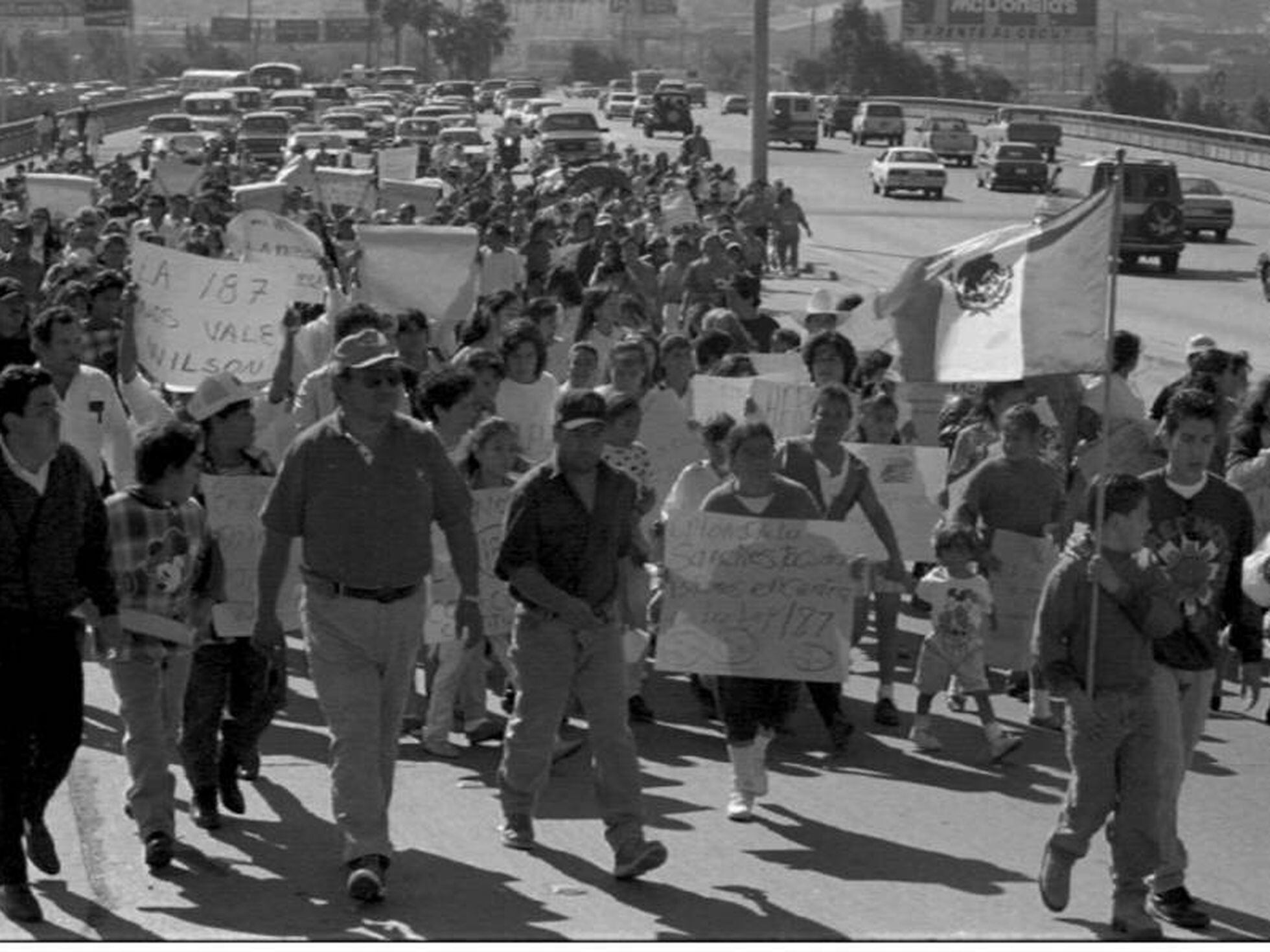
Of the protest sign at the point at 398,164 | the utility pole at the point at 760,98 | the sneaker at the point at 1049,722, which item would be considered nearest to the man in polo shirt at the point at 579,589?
the sneaker at the point at 1049,722

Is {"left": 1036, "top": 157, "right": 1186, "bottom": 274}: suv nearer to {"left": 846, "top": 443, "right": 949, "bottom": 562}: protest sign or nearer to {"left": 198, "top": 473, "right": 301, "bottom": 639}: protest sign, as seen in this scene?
{"left": 846, "top": 443, "right": 949, "bottom": 562}: protest sign

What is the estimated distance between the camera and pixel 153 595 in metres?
9.57

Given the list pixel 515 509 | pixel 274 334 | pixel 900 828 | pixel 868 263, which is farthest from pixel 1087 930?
pixel 868 263

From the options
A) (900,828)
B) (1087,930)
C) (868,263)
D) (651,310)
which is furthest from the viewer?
(868,263)

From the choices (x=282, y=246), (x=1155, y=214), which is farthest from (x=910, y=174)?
(x=282, y=246)

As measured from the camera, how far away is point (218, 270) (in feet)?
48.8

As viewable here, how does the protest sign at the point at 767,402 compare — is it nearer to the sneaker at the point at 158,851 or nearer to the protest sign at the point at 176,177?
the sneaker at the point at 158,851

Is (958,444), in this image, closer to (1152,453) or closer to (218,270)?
(1152,453)

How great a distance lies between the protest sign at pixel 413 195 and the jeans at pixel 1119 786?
22538 millimetres

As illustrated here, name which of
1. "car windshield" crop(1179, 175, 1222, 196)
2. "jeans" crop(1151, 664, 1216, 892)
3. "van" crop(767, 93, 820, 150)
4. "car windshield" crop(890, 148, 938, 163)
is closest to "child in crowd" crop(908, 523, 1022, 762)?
"jeans" crop(1151, 664, 1216, 892)

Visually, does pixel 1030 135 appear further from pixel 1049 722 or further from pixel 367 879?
pixel 367 879

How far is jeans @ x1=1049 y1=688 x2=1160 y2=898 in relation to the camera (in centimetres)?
877

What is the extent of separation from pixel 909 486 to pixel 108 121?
85806 mm

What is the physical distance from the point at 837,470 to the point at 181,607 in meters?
3.59
